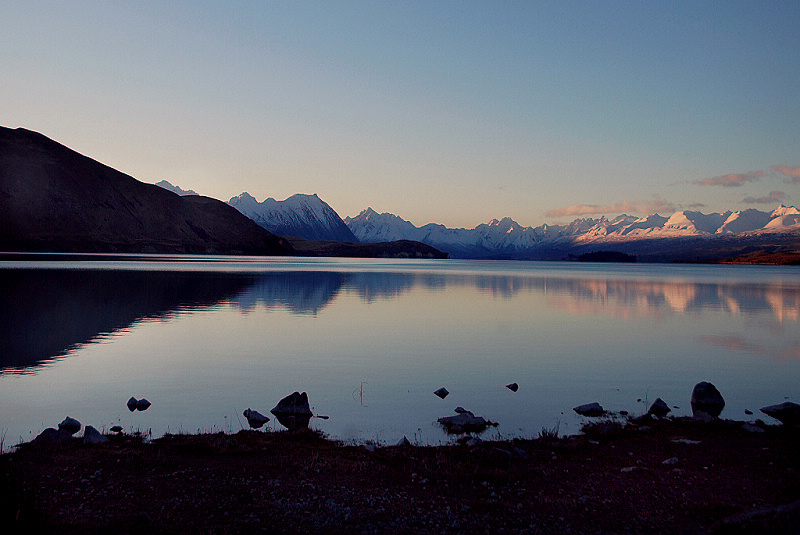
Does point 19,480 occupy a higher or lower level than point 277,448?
higher

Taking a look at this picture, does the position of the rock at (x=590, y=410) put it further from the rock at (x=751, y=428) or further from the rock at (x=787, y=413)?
the rock at (x=787, y=413)

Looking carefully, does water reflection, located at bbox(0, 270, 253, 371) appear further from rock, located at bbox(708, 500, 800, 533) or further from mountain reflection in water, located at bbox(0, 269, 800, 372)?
rock, located at bbox(708, 500, 800, 533)

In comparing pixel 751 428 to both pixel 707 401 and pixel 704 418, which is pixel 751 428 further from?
pixel 707 401

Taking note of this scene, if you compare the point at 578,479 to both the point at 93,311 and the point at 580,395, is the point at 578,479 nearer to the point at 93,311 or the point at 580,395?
the point at 580,395

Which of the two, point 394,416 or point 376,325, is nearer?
point 394,416

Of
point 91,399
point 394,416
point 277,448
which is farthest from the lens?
point 91,399

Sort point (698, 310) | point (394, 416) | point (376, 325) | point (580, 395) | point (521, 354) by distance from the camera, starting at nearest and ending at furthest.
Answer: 1. point (394, 416)
2. point (580, 395)
3. point (521, 354)
4. point (376, 325)
5. point (698, 310)

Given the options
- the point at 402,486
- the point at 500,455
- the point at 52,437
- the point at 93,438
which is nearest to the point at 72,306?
the point at 52,437

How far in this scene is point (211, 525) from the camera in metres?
9.39

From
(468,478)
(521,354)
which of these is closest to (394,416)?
(468,478)

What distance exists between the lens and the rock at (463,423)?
16.7 meters

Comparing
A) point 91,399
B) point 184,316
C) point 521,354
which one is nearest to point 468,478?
point 91,399

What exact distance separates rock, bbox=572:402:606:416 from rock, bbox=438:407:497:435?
3621 millimetres

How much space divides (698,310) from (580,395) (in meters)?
40.9
